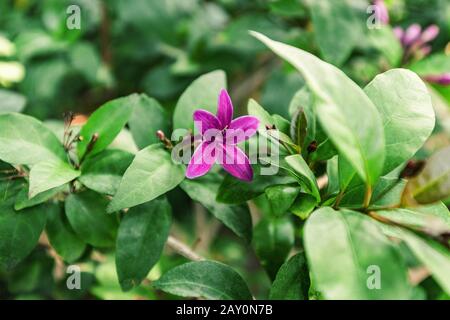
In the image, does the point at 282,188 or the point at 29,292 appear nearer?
the point at 282,188

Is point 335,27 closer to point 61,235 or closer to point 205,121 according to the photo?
point 205,121

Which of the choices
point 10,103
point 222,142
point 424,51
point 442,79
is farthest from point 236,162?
point 424,51

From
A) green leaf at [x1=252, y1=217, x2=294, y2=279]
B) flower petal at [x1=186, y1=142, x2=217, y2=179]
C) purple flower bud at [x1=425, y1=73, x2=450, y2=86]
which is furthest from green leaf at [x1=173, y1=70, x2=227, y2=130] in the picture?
purple flower bud at [x1=425, y1=73, x2=450, y2=86]

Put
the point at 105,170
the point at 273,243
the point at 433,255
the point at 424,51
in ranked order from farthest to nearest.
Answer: the point at 424,51 → the point at 273,243 → the point at 105,170 → the point at 433,255

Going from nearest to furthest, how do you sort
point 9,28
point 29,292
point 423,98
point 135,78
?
point 423,98 → point 29,292 → point 9,28 → point 135,78

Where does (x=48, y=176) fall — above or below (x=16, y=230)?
above

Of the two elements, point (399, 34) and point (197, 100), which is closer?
point (197, 100)

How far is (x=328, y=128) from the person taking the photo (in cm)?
50

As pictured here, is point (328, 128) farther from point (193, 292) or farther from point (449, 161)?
point (193, 292)

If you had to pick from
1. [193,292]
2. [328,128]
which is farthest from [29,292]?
[328,128]

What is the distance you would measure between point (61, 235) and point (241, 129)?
1.27ft

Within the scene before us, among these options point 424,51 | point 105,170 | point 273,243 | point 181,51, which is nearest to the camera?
point 105,170

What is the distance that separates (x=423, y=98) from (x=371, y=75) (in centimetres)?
68

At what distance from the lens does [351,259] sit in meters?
0.52
